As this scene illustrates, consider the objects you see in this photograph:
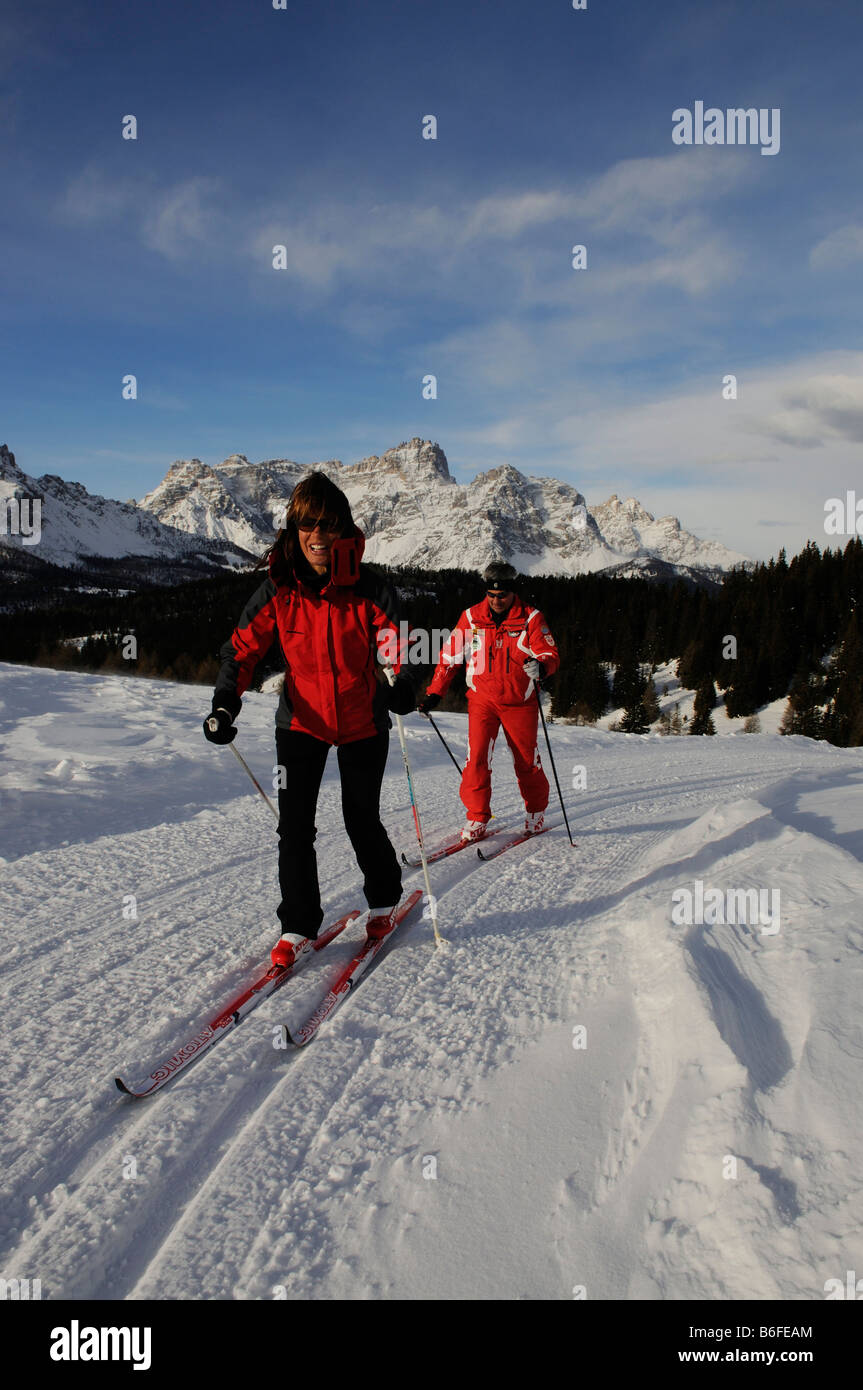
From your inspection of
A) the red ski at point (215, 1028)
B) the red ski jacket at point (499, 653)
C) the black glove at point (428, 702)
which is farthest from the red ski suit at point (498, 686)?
the red ski at point (215, 1028)

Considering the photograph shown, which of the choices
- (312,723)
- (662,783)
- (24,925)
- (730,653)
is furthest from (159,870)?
(730,653)

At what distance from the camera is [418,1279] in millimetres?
1782

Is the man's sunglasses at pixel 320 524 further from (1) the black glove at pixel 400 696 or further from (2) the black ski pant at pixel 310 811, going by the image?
(2) the black ski pant at pixel 310 811

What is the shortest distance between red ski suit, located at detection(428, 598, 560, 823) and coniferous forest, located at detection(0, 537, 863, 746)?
3471 cm

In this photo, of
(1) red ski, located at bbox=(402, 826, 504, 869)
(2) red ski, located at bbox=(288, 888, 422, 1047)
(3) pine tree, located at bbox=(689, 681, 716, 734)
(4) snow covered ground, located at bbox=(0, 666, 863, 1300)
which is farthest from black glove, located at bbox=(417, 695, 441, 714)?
(3) pine tree, located at bbox=(689, 681, 716, 734)

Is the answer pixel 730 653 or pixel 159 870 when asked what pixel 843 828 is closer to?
pixel 159 870

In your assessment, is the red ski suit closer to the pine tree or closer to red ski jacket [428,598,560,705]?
red ski jacket [428,598,560,705]

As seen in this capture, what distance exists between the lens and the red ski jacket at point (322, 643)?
3492 mm

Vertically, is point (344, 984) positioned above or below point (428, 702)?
below

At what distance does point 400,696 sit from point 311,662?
54 centimetres

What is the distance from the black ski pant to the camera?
3541 mm

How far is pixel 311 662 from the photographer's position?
11.7 feet

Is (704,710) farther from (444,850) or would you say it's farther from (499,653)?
(444,850)

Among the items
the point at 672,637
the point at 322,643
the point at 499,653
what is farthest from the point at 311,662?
the point at 672,637
